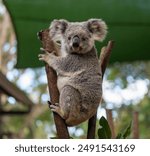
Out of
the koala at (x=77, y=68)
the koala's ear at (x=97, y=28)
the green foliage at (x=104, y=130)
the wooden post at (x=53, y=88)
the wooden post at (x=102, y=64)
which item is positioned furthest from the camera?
the koala's ear at (x=97, y=28)

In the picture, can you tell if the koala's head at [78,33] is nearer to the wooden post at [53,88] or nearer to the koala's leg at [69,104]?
the koala's leg at [69,104]

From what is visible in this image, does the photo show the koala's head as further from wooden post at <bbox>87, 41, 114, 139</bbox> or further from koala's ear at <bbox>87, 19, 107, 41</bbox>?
wooden post at <bbox>87, 41, 114, 139</bbox>

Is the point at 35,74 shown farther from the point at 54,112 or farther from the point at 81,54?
the point at 54,112

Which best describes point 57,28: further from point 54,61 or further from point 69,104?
point 69,104

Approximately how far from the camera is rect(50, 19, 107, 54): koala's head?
6.18 ft

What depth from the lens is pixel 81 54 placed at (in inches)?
80.5

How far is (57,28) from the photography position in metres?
1.92

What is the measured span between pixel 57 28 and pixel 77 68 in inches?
8.3

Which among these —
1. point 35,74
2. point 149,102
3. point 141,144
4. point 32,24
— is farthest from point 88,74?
point 35,74

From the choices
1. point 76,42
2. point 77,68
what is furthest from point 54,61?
point 77,68

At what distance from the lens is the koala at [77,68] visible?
1796 millimetres

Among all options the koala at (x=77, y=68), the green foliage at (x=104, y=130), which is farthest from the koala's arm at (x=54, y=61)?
the green foliage at (x=104, y=130)

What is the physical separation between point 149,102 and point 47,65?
4.67 metres

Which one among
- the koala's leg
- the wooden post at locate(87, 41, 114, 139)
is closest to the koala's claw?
the koala's leg
